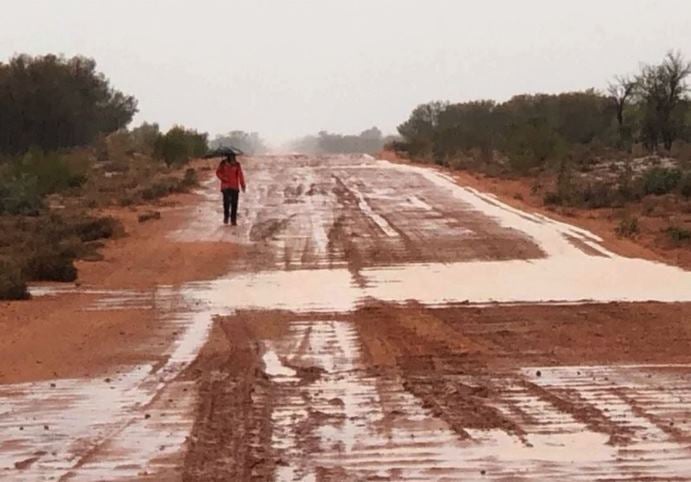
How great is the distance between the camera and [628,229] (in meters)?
24.6

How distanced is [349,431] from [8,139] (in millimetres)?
57914

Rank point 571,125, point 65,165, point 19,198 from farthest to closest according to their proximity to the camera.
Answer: point 571,125, point 65,165, point 19,198

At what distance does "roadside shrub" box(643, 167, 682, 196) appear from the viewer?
3325cm

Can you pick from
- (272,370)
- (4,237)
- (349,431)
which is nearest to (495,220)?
(4,237)

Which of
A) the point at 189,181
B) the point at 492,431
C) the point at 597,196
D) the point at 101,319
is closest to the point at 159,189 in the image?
the point at 189,181

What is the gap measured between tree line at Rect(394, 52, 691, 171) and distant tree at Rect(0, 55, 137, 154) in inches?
762

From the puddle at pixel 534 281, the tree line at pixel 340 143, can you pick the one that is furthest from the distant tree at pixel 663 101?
the tree line at pixel 340 143

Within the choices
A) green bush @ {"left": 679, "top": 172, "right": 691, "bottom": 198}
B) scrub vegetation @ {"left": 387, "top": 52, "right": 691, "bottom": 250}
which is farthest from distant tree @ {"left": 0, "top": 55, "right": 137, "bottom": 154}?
green bush @ {"left": 679, "top": 172, "right": 691, "bottom": 198}

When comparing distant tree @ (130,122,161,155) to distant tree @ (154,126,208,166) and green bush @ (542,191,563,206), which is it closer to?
distant tree @ (154,126,208,166)

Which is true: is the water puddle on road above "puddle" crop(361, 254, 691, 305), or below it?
above

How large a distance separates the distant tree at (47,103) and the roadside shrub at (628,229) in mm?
41855

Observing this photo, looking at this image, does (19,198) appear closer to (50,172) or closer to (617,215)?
(50,172)

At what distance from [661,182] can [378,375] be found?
2451cm

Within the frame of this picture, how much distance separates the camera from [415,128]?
107m
